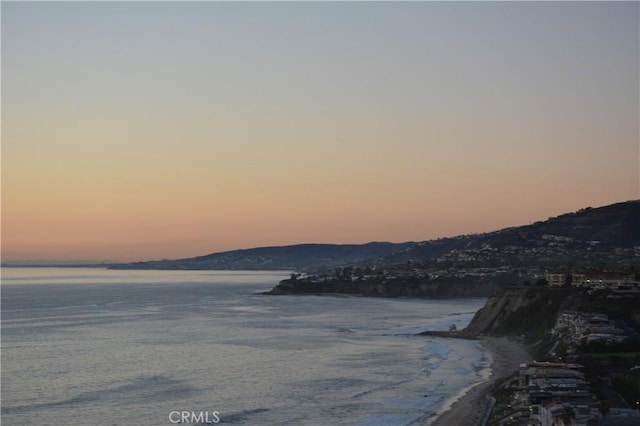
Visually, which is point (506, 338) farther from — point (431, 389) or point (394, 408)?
point (394, 408)

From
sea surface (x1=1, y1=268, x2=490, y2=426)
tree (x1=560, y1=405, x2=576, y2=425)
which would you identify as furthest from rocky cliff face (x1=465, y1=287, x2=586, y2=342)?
tree (x1=560, y1=405, x2=576, y2=425)

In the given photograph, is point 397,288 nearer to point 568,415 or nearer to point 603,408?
point 603,408

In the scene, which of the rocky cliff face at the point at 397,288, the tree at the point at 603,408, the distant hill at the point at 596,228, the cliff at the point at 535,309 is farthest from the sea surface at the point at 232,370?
the distant hill at the point at 596,228

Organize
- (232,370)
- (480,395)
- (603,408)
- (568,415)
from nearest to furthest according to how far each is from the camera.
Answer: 1. (568,415)
2. (603,408)
3. (480,395)
4. (232,370)

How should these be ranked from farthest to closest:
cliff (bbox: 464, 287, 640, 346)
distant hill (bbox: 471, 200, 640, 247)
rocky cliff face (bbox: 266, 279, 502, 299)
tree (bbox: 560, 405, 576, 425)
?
distant hill (bbox: 471, 200, 640, 247)
rocky cliff face (bbox: 266, 279, 502, 299)
cliff (bbox: 464, 287, 640, 346)
tree (bbox: 560, 405, 576, 425)

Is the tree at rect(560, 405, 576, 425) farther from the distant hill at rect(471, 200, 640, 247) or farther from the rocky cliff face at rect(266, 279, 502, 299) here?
the distant hill at rect(471, 200, 640, 247)

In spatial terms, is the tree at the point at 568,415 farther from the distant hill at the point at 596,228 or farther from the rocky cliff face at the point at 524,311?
the distant hill at the point at 596,228

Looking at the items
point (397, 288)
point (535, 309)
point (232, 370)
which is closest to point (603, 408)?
point (232, 370)
